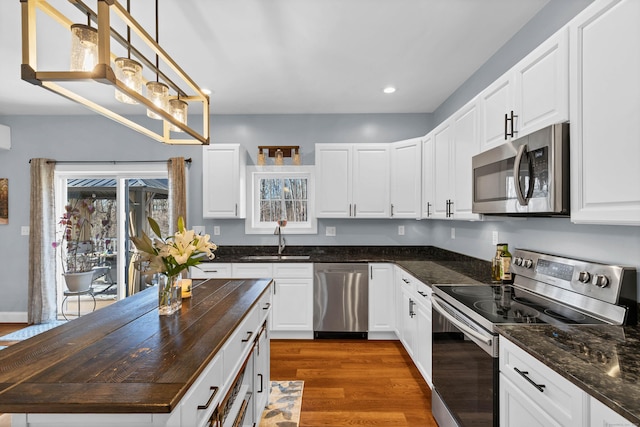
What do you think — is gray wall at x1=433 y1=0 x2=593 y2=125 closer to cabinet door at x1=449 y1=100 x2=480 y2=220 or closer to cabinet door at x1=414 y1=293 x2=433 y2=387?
cabinet door at x1=449 y1=100 x2=480 y2=220

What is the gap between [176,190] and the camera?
404 centimetres

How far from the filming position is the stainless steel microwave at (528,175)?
1.43 meters

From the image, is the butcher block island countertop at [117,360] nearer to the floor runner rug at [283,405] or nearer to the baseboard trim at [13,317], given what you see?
the floor runner rug at [283,405]

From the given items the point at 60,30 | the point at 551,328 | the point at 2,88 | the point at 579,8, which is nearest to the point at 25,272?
the point at 2,88

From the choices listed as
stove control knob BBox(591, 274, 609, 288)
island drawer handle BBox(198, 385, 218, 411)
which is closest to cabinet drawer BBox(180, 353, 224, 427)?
island drawer handle BBox(198, 385, 218, 411)

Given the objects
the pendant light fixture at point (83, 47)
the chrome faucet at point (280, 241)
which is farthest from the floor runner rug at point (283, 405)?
the pendant light fixture at point (83, 47)

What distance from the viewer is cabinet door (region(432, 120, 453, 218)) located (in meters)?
2.80

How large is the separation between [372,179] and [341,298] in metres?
1.45

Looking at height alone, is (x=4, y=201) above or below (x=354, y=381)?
above

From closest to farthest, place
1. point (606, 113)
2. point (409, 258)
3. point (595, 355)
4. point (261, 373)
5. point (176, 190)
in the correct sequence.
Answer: point (595, 355), point (606, 113), point (261, 373), point (409, 258), point (176, 190)

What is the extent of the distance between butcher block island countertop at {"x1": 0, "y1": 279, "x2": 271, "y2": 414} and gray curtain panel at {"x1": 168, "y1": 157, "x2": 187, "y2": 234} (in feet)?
7.86

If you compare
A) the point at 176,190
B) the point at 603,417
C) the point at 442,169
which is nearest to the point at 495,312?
the point at 603,417

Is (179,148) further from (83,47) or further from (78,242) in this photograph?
(83,47)

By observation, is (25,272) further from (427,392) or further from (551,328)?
(551,328)
